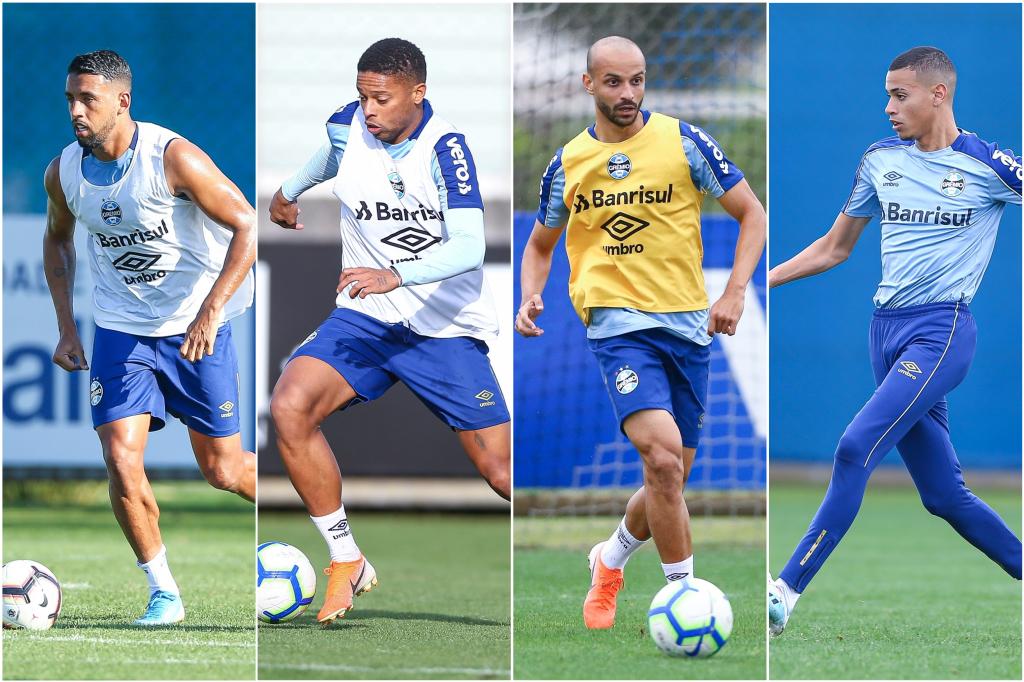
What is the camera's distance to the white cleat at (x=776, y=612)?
175 inches

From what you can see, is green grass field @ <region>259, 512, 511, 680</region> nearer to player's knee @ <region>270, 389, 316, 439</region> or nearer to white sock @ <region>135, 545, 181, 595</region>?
white sock @ <region>135, 545, 181, 595</region>

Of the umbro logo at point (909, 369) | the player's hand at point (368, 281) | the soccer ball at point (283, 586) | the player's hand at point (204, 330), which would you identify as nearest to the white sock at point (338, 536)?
the soccer ball at point (283, 586)

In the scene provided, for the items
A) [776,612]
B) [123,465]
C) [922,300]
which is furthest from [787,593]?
[123,465]

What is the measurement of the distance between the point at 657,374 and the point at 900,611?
6.01ft

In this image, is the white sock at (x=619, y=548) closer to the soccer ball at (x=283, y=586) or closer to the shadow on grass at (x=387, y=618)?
the shadow on grass at (x=387, y=618)

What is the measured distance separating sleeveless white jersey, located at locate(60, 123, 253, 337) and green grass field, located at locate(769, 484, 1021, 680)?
8.53ft

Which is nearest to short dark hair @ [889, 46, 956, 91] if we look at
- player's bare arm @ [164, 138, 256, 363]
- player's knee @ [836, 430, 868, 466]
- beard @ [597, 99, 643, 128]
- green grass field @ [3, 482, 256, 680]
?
beard @ [597, 99, 643, 128]

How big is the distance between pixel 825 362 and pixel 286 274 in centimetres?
461

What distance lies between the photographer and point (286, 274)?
30.5ft

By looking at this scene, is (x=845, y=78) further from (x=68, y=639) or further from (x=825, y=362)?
(x=68, y=639)

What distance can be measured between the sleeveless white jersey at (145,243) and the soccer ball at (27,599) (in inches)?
38.8

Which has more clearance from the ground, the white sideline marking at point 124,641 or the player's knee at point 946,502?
the player's knee at point 946,502

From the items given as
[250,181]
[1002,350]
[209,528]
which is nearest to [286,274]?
[250,181]

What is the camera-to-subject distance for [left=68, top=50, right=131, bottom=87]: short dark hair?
15.3 ft
